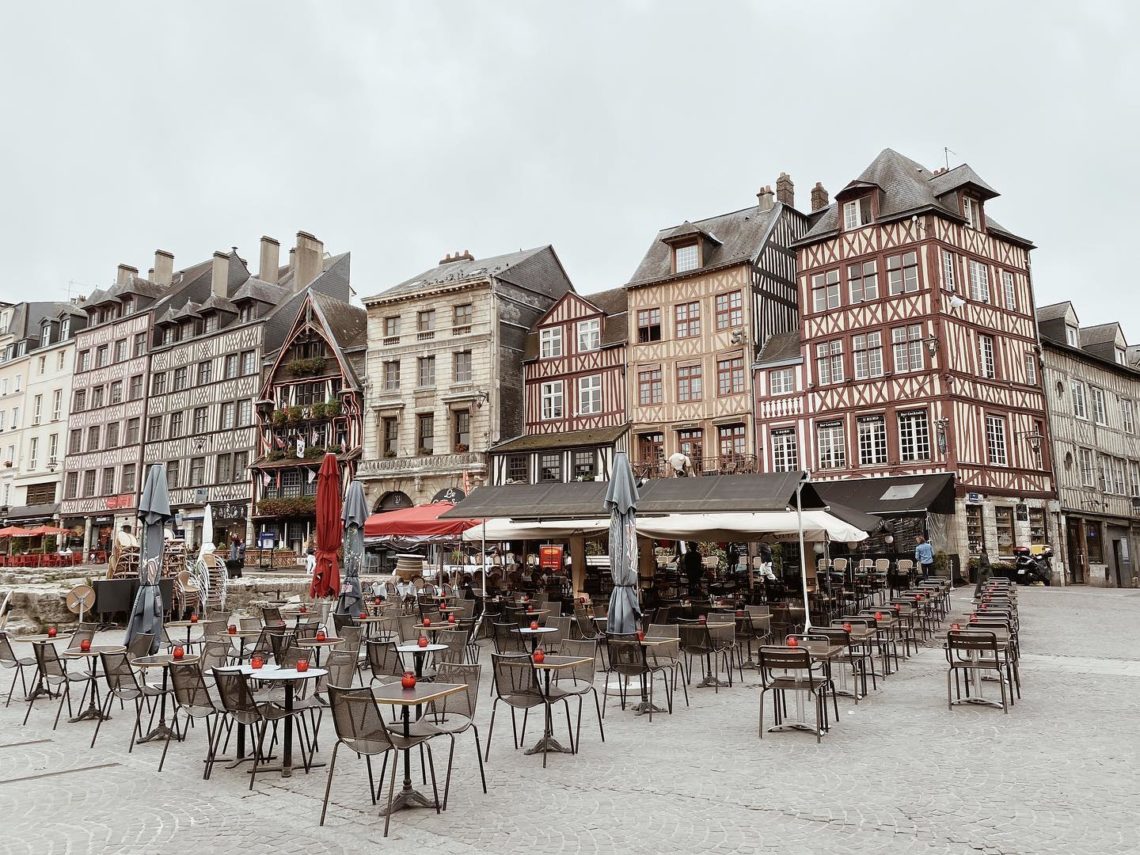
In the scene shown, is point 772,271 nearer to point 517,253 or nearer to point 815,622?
point 517,253

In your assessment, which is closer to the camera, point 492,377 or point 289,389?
point 492,377

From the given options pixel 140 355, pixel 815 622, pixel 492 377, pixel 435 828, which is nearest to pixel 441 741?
pixel 435 828

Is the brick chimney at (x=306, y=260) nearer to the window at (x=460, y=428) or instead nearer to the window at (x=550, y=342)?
the window at (x=460, y=428)

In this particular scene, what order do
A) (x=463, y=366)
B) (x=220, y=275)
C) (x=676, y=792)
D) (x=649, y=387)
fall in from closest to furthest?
(x=676, y=792), (x=649, y=387), (x=463, y=366), (x=220, y=275)

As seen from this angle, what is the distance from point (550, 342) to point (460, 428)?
4629mm

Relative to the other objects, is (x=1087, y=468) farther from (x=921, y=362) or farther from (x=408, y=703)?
(x=408, y=703)

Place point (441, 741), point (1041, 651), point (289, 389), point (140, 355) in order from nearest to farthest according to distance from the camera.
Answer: point (441, 741) < point (1041, 651) < point (289, 389) < point (140, 355)

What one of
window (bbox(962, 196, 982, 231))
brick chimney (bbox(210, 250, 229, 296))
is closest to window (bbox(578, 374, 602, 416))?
window (bbox(962, 196, 982, 231))

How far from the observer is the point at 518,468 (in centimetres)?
2894

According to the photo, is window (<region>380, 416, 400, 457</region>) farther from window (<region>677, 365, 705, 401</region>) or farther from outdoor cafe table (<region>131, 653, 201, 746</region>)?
outdoor cafe table (<region>131, 653, 201, 746</region>)

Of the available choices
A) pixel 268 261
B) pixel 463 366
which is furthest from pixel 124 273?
pixel 463 366

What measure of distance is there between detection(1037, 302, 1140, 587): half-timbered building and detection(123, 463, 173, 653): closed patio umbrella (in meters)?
23.9

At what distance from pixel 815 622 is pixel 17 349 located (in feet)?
160

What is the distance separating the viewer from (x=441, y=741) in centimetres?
668
